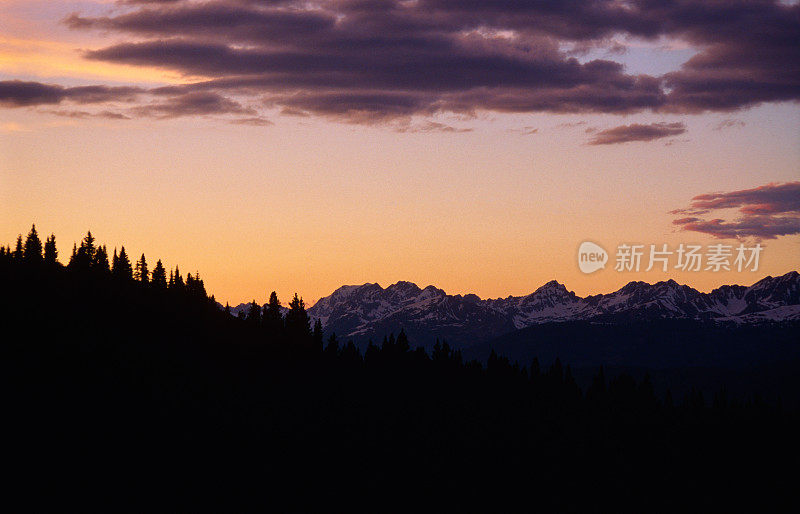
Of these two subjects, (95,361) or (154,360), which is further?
(154,360)

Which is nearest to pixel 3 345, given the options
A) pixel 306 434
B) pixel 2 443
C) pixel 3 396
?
pixel 3 396

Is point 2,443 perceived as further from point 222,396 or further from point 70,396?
point 222,396

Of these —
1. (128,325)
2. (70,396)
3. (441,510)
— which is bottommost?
(441,510)

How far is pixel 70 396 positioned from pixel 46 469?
17.7m

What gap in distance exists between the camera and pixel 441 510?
19625 cm

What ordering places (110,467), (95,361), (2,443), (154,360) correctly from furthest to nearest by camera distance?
(154,360) → (95,361) → (110,467) → (2,443)

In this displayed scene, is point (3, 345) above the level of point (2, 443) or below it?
above

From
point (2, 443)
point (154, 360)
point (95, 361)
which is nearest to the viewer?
point (2, 443)

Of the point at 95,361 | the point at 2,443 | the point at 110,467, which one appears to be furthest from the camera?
the point at 95,361

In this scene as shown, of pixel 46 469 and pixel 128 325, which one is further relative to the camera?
pixel 128 325

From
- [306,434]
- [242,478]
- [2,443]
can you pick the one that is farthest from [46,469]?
[306,434]

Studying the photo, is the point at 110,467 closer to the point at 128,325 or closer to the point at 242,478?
the point at 242,478

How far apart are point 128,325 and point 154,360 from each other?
1212 centimetres

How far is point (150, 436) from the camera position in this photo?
175250mm
